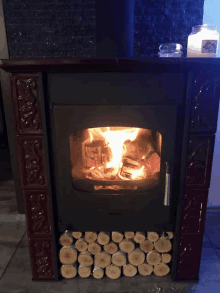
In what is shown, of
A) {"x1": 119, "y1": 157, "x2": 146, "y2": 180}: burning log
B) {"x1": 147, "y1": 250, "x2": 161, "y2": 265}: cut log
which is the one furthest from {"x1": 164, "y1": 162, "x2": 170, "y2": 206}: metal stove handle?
{"x1": 147, "y1": 250, "x2": 161, "y2": 265}: cut log

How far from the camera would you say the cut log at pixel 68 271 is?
123 cm

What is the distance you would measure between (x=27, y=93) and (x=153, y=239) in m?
0.98

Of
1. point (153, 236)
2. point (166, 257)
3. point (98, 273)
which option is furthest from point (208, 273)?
point (98, 273)

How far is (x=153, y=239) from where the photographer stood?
1.21m

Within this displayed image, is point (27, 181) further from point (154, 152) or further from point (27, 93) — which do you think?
point (154, 152)

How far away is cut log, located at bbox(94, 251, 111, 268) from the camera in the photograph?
4.01 feet

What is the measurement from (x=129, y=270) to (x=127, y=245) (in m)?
0.15

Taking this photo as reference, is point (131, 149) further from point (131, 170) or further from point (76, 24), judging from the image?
point (76, 24)

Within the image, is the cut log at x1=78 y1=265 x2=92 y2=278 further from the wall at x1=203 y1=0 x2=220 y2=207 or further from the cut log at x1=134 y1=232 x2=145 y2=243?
the wall at x1=203 y1=0 x2=220 y2=207

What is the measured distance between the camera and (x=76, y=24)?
1.36 m

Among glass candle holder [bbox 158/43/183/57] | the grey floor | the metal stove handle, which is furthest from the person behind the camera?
glass candle holder [bbox 158/43/183/57]

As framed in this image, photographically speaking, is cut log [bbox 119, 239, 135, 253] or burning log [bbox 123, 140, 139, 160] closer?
burning log [bbox 123, 140, 139, 160]

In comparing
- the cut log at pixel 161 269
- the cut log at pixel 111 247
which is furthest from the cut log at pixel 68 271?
the cut log at pixel 161 269

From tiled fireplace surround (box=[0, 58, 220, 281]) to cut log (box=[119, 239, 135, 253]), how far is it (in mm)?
223
